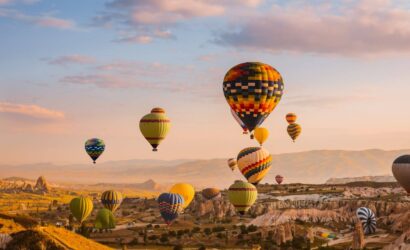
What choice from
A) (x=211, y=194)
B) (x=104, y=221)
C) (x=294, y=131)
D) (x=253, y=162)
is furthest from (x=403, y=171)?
(x=211, y=194)

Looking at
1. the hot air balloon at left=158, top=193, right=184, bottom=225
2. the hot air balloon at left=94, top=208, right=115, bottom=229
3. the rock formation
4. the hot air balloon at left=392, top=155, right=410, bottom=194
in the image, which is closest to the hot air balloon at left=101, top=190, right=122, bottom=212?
the hot air balloon at left=94, top=208, right=115, bottom=229

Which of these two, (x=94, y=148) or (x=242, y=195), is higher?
(x=94, y=148)

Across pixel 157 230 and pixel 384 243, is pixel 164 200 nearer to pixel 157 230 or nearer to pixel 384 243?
pixel 157 230

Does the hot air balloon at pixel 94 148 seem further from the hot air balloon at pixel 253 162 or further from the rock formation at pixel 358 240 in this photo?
the rock formation at pixel 358 240

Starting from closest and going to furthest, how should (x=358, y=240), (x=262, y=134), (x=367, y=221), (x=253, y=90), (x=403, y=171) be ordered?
(x=253, y=90), (x=358, y=240), (x=403, y=171), (x=367, y=221), (x=262, y=134)

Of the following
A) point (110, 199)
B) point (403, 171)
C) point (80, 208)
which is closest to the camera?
point (403, 171)

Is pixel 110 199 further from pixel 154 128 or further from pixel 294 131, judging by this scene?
Result: pixel 294 131

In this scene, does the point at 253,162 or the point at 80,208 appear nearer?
the point at 80,208
